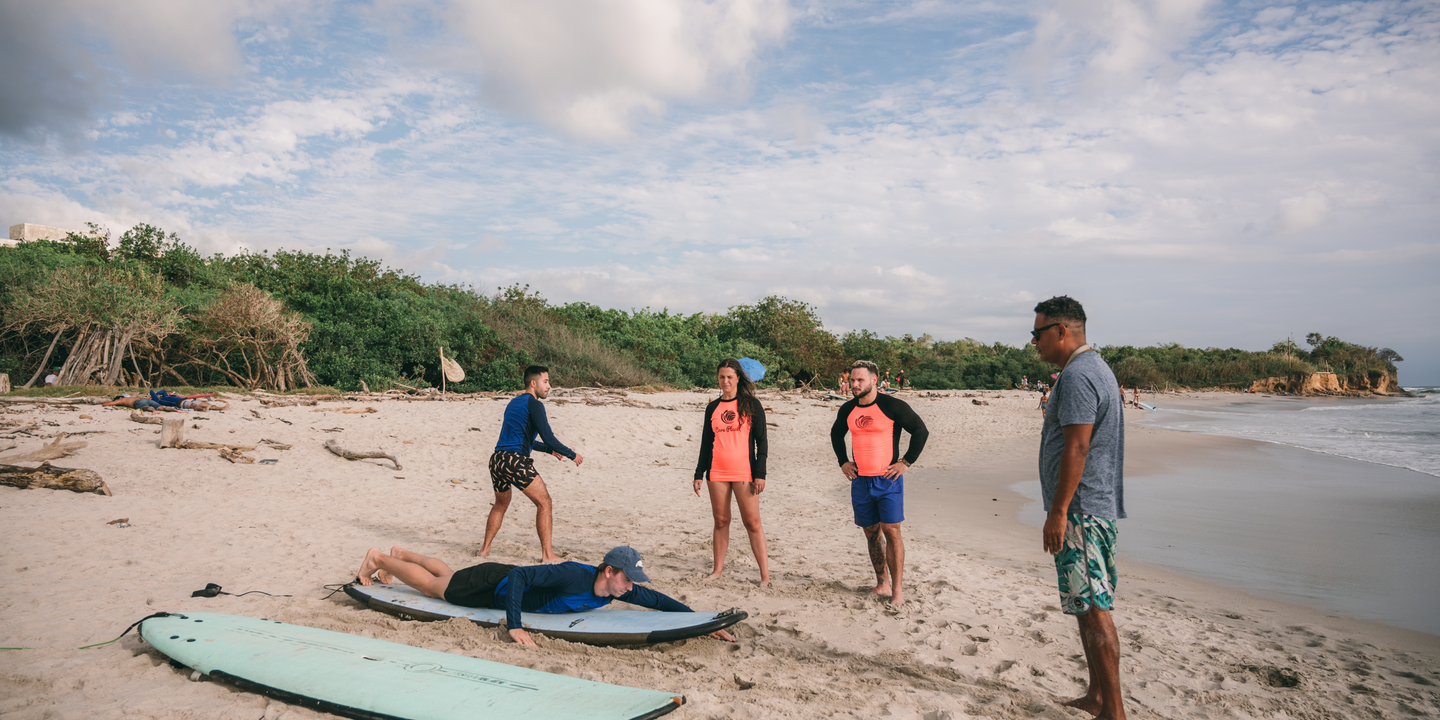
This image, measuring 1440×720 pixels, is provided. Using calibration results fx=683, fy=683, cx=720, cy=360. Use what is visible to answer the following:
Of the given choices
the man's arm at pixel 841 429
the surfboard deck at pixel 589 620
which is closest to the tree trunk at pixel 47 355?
the surfboard deck at pixel 589 620

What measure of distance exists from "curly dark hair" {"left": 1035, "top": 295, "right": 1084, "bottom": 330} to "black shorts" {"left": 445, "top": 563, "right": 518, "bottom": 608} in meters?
3.45

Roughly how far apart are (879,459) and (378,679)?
321 cm

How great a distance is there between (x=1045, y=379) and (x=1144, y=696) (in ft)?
156

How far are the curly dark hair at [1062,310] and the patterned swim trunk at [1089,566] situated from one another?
2.95 ft

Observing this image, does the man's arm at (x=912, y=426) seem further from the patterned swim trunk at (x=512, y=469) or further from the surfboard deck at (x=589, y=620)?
the patterned swim trunk at (x=512, y=469)

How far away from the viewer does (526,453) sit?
222 inches

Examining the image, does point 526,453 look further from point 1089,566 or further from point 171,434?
point 171,434

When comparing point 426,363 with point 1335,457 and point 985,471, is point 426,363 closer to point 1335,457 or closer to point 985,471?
point 985,471

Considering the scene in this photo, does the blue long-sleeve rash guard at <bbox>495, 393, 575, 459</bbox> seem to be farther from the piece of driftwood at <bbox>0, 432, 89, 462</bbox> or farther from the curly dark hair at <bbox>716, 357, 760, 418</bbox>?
the piece of driftwood at <bbox>0, 432, 89, 462</bbox>

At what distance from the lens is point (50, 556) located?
17.6ft

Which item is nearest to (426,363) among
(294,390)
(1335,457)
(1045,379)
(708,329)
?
(294,390)

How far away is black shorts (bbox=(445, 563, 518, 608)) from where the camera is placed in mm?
4387

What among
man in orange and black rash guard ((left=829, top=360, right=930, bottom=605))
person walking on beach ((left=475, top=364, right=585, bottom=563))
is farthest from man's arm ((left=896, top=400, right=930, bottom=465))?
person walking on beach ((left=475, top=364, right=585, bottom=563))

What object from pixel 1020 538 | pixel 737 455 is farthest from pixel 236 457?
pixel 1020 538
